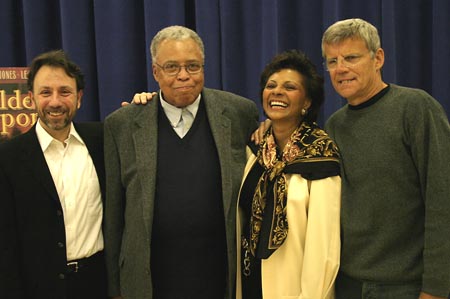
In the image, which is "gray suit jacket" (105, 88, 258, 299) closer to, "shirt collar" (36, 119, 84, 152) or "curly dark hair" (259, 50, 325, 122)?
"shirt collar" (36, 119, 84, 152)

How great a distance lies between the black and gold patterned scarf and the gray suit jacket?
0.40 feet

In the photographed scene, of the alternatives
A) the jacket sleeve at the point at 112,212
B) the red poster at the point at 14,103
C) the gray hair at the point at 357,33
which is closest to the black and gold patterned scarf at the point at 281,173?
the gray hair at the point at 357,33

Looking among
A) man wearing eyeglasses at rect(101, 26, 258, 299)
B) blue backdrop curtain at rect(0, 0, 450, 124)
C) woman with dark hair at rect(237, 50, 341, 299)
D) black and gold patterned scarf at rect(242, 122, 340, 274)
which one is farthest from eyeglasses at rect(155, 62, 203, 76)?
blue backdrop curtain at rect(0, 0, 450, 124)

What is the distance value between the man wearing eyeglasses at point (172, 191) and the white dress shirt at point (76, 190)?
51 mm

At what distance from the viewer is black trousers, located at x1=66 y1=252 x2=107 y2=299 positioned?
61.7 inches

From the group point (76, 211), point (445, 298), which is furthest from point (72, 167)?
point (445, 298)

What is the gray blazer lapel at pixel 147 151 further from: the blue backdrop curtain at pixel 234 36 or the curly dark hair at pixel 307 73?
the blue backdrop curtain at pixel 234 36

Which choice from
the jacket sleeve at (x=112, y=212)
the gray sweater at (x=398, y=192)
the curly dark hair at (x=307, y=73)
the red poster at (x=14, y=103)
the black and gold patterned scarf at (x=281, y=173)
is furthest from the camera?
the red poster at (x=14, y=103)

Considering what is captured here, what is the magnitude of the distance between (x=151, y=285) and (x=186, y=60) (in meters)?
0.80

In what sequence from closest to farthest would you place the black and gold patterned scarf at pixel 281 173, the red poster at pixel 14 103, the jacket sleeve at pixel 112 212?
the black and gold patterned scarf at pixel 281 173 < the jacket sleeve at pixel 112 212 < the red poster at pixel 14 103

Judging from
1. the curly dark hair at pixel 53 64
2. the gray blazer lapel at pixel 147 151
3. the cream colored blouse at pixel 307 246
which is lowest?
the cream colored blouse at pixel 307 246

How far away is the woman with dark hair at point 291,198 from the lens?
1400 mm

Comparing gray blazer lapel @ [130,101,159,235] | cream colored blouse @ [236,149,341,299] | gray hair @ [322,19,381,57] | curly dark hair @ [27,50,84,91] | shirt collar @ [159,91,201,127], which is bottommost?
cream colored blouse @ [236,149,341,299]

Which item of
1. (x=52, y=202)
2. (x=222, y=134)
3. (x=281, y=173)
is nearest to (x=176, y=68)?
(x=222, y=134)
